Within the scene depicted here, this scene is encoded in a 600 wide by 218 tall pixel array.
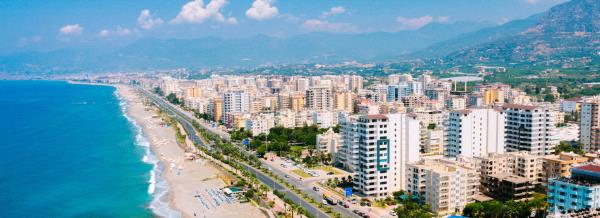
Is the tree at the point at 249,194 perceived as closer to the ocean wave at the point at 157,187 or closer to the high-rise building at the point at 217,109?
the ocean wave at the point at 157,187

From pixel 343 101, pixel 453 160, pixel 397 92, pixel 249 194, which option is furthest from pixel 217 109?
pixel 453 160

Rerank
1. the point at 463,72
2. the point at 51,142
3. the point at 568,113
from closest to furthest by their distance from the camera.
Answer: the point at 51,142
the point at 568,113
the point at 463,72

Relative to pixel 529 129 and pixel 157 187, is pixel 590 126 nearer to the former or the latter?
pixel 529 129

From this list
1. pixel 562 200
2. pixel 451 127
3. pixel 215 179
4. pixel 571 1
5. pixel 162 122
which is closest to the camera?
pixel 562 200

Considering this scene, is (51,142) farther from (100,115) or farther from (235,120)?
(100,115)

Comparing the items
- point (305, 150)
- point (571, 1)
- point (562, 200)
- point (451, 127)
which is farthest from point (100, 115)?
point (571, 1)

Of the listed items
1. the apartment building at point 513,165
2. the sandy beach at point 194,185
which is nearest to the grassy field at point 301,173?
the sandy beach at point 194,185

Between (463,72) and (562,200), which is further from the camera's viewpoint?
(463,72)
